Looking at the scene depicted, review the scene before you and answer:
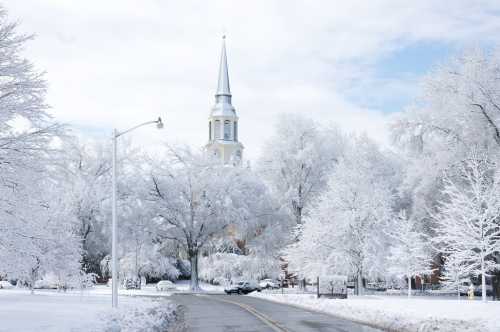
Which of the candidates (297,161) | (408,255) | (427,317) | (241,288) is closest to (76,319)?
(427,317)

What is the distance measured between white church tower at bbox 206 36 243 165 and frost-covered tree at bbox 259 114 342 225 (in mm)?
59105

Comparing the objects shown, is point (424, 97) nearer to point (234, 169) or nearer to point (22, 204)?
point (234, 169)

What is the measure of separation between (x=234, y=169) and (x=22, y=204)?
41.5 m

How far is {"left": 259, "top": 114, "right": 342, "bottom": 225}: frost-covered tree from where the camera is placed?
57594mm

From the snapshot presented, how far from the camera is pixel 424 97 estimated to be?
140ft

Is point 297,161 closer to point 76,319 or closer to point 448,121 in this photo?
point 448,121

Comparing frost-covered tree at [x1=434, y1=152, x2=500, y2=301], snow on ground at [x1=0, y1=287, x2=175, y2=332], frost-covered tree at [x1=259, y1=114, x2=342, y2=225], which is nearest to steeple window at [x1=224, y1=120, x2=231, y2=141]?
frost-covered tree at [x1=259, y1=114, x2=342, y2=225]

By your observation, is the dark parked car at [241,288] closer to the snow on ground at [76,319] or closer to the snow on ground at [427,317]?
the snow on ground at [427,317]

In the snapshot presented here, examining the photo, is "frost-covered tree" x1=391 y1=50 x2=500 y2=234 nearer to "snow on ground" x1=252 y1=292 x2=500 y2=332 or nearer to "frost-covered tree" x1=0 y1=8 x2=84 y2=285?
"snow on ground" x1=252 y1=292 x2=500 y2=332

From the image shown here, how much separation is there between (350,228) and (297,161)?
1314cm

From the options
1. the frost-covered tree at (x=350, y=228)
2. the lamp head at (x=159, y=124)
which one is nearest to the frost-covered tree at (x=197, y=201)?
the frost-covered tree at (x=350, y=228)

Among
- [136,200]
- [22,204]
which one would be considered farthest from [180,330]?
[136,200]

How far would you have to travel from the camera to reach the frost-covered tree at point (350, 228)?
44.9 metres

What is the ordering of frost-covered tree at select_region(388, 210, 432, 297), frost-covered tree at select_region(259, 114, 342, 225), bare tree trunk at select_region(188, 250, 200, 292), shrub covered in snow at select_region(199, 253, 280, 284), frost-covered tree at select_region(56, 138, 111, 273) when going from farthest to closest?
1. shrub covered in snow at select_region(199, 253, 280, 284)
2. bare tree trunk at select_region(188, 250, 200, 292)
3. frost-covered tree at select_region(56, 138, 111, 273)
4. frost-covered tree at select_region(259, 114, 342, 225)
5. frost-covered tree at select_region(388, 210, 432, 297)
